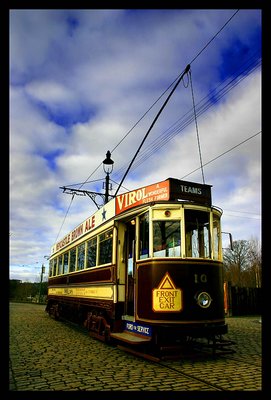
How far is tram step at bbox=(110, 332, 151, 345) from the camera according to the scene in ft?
21.9

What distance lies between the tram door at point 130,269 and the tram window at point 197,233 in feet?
4.67

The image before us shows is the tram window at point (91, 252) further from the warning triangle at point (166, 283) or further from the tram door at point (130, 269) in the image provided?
the warning triangle at point (166, 283)

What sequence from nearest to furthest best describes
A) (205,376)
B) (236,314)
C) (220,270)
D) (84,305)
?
(205,376) → (220,270) → (84,305) → (236,314)

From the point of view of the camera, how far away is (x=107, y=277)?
29.1 ft

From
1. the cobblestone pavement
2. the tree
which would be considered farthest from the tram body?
the tree

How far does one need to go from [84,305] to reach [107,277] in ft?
8.28

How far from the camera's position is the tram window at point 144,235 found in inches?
293

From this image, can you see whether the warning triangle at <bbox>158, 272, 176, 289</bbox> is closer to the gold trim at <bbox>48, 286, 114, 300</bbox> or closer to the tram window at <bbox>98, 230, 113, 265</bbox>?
the gold trim at <bbox>48, 286, 114, 300</bbox>

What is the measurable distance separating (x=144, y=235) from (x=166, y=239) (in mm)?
598

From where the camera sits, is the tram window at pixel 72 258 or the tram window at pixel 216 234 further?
the tram window at pixel 72 258

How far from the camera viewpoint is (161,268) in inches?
Answer: 269

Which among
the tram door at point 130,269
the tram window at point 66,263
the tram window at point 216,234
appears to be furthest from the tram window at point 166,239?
the tram window at point 66,263
